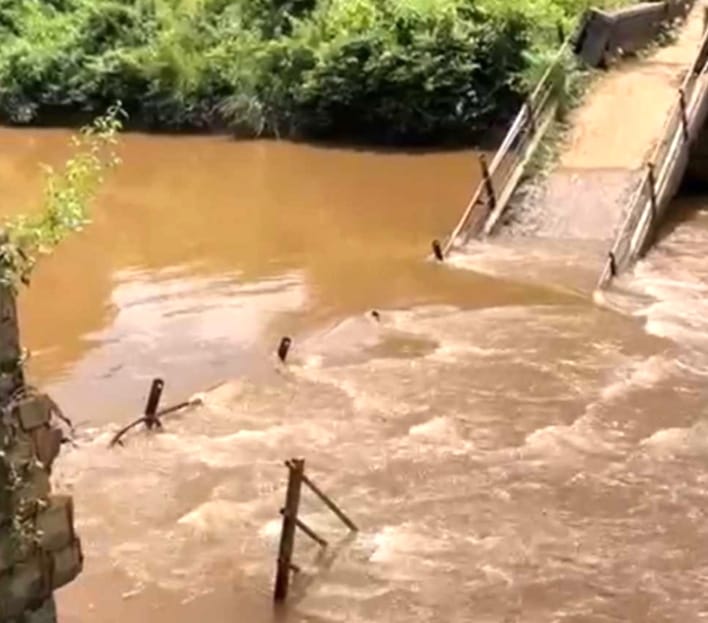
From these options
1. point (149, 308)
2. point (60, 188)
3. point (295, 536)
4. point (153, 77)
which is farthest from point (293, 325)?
point (153, 77)

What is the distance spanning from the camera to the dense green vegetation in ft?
72.1

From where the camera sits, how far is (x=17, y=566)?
23.3 feet

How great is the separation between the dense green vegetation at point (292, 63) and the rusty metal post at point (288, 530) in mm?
11987

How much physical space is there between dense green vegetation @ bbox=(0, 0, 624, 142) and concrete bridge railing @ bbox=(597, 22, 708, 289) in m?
→ 2.84

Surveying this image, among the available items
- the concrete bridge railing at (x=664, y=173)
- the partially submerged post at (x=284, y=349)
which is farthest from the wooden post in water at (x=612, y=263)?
the partially submerged post at (x=284, y=349)

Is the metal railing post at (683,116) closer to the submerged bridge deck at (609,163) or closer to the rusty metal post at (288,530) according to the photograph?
the submerged bridge deck at (609,163)

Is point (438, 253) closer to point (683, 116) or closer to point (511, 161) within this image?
point (511, 161)

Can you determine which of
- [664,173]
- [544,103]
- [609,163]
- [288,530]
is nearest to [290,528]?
[288,530]

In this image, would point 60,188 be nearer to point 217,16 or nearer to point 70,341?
point 70,341

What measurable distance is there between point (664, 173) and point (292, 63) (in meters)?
8.28

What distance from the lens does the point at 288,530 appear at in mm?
9461

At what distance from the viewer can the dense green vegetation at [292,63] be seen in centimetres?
2197

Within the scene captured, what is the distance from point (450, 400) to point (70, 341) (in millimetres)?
3947

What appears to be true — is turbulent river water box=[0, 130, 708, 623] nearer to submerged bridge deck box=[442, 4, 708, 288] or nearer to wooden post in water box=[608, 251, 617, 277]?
wooden post in water box=[608, 251, 617, 277]
